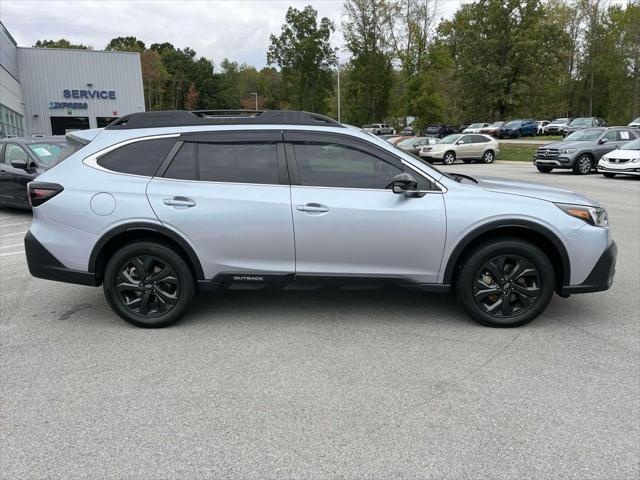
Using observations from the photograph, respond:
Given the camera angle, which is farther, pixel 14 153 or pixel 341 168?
pixel 14 153

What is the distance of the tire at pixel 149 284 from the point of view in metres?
4.23

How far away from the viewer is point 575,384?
3361 millimetres

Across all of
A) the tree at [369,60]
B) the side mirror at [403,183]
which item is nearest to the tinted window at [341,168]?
the side mirror at [403,183]

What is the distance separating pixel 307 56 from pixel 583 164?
2508 inches

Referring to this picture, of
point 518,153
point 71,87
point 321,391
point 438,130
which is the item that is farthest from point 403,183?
point 438,130

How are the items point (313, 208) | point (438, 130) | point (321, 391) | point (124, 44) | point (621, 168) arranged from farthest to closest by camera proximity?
point (124, 44) < point (438, 130) < point (621, 168) < point (313, 208) < point (321, 391)

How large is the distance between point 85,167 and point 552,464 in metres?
3.98

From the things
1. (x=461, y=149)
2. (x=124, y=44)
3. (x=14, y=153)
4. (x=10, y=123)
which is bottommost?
(x=14, y=153)

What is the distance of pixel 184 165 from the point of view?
4301mm

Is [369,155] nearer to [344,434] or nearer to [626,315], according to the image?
[344,434]

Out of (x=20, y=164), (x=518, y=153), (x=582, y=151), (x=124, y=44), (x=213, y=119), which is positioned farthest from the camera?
(x=124, y=44)

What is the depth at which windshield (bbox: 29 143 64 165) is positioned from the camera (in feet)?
32.3

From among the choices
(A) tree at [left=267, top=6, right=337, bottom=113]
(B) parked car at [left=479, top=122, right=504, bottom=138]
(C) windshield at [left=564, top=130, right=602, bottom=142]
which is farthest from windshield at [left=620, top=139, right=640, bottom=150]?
(A) tree at [left=267, top=6, right=337, bottom=113]

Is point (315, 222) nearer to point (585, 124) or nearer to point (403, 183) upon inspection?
point (403, 183)
